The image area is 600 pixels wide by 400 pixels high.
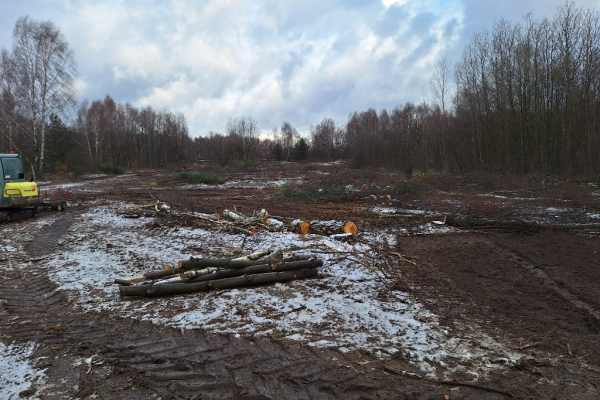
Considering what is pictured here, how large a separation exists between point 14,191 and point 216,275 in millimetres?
10996

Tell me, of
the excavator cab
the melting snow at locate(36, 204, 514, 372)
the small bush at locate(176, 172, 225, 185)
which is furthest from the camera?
the small bush at locate(176, 172, 225, 185)

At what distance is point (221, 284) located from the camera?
A: 6230mm

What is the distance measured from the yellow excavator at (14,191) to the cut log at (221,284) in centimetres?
1004

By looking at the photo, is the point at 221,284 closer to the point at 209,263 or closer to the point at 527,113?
the point at 209,263

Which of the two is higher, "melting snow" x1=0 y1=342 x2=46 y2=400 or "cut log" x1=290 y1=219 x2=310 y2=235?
"cut log" x1=290 y1=219 x2=310 y2=235

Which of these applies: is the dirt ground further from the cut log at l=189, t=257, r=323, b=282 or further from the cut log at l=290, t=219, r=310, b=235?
the cut log at l=290, t=219, r=310, b=235

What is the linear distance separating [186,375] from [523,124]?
33.7 meters

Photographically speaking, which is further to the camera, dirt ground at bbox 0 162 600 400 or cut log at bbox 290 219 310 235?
cut log at bbox 290 219 310 235

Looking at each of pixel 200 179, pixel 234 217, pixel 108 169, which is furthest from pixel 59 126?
pixel 234 217

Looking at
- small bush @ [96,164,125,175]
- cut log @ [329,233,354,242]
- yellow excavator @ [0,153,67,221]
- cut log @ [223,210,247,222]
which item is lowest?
cut log @ [329,233,354,242]

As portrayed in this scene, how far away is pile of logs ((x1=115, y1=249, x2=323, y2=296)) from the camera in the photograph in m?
5.98

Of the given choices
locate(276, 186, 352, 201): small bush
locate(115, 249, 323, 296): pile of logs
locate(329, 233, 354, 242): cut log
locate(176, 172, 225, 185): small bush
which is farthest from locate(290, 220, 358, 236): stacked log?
→ locate(176, 172, 225, 185): small bush

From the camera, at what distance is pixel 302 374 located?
12.1 feet

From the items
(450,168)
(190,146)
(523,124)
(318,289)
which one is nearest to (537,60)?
(523,124)
